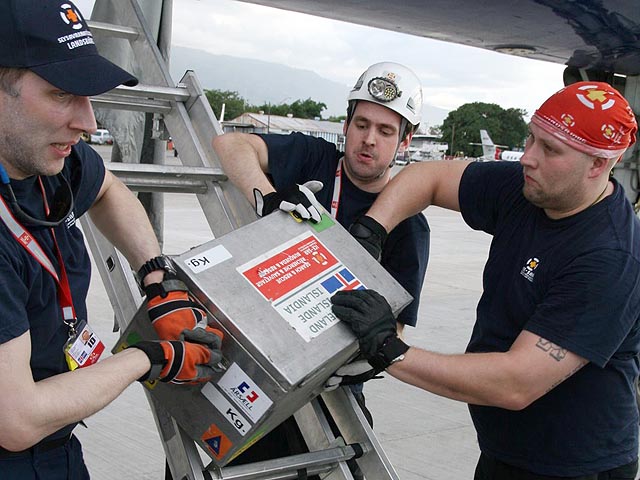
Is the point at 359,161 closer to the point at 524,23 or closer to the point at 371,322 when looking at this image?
the point at 371,322

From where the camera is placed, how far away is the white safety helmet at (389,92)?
8.63 feet

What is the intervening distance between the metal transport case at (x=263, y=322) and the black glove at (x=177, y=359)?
81 mm

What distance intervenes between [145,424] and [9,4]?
3.38 metres

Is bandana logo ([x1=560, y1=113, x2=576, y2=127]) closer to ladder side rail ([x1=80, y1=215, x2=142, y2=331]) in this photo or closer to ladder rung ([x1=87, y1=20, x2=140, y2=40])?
ladder side rail ([x1=80, y1=215, x2=142, y2=331])

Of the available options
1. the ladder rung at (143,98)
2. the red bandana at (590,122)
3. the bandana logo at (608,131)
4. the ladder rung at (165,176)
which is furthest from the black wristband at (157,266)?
the bandana logo at (608,131)

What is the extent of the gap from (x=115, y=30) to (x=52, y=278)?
2.07 m

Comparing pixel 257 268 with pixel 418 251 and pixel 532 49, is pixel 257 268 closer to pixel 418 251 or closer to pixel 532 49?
pixel 418 251

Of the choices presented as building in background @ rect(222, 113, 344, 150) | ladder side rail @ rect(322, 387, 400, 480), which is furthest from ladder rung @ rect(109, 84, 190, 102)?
building in background @ rect(222, 113, 344, 150)

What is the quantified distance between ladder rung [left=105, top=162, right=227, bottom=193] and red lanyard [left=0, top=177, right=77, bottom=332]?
0.93m

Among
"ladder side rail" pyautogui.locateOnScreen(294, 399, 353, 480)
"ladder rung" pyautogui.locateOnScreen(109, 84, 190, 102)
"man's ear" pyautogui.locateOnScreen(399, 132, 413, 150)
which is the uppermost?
"man's ear" pyautogui.locateOnScreen(399, 132, 413, 150)

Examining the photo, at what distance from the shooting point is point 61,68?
63.8 inches

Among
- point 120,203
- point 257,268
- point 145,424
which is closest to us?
point 257,268

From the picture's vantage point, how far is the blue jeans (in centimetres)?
177

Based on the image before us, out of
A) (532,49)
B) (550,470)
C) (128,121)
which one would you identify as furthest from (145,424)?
(532,49)
